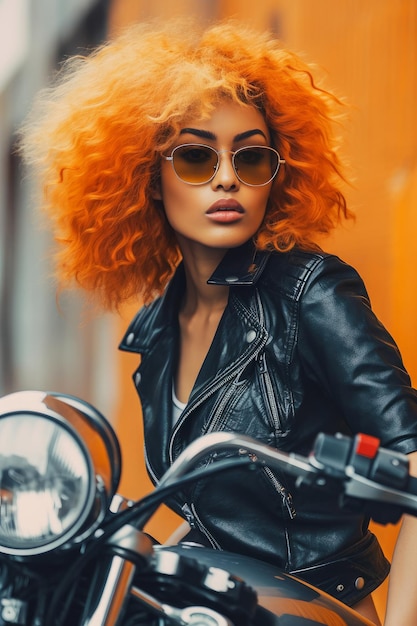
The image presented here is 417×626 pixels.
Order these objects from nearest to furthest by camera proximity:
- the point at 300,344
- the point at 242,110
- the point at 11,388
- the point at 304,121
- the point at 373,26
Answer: the point at 300,344 < the point at 242,110 < the point at 304,121 < the point at 373,26 < the point at 11,388

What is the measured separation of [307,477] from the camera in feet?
3.32

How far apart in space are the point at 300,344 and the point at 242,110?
1.79ft

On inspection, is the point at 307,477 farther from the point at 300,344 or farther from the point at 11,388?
the point at 11,388

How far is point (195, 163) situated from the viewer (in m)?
2.05

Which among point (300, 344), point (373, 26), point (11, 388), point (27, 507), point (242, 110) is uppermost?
point (373, 26)

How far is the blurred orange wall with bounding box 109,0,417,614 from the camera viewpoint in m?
3.29

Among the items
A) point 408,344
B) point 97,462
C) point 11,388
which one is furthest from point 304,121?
point 11,388

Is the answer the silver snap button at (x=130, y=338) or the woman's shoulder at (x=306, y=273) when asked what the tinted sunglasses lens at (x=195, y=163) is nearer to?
the woman's shoulder at (x=306, y=273)

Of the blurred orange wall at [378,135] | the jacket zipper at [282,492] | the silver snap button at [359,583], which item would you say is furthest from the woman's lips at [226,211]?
the blurred orange wall at [378,135]

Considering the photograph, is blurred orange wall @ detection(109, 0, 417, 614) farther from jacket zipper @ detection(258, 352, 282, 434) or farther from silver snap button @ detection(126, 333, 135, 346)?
jacket zipper @ detection(258, 352, 282, 434)

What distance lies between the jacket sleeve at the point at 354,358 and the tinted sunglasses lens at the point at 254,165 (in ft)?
0.82

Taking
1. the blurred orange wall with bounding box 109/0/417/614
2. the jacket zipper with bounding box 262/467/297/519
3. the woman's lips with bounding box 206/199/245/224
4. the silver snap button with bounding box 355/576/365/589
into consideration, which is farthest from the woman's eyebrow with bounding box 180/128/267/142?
the blurred orange wall with bounding box 109/0/417/614

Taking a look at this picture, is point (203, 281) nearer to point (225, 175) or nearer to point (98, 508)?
point (225, 175)

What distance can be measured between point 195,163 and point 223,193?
0.09 meters
